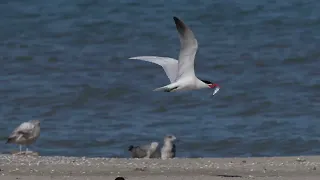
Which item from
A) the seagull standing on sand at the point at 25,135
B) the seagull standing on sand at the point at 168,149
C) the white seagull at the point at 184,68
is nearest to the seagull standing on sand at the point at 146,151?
the seagull standing on sand at the point at 168,149

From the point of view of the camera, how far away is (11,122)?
14.8 m

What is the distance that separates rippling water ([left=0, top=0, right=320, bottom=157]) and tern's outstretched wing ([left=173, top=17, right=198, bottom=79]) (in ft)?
5.29

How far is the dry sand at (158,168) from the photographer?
9.97m

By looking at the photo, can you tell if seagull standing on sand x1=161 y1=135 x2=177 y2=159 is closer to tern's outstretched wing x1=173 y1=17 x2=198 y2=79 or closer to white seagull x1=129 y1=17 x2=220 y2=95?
white seagull x1=129 y1=17 x2=220 y2=95

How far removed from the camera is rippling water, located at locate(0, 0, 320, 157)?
1404 cm

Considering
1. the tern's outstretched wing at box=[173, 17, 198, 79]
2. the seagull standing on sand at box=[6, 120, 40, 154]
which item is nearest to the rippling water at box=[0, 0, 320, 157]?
the seagull standing on sand at box=[6, 120, 40, 154]

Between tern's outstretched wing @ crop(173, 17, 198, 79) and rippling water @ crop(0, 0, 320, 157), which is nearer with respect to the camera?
tern's outstretched wing @ crop(173, 17, 198, 79)

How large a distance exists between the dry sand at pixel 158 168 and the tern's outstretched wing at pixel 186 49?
3.43ft

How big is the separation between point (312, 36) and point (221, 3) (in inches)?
164

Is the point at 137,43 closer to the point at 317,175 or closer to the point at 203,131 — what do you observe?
the point at 203,131

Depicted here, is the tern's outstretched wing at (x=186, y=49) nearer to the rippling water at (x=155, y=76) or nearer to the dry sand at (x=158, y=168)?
the dry sand at (x=158, y=168)

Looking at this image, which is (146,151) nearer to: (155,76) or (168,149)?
(168,149)

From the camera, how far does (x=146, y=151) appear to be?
12383 millimetres

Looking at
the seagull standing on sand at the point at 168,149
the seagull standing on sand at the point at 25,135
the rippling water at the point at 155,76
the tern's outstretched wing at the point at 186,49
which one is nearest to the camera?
the tern's outstretched wing at the point at 186,49
